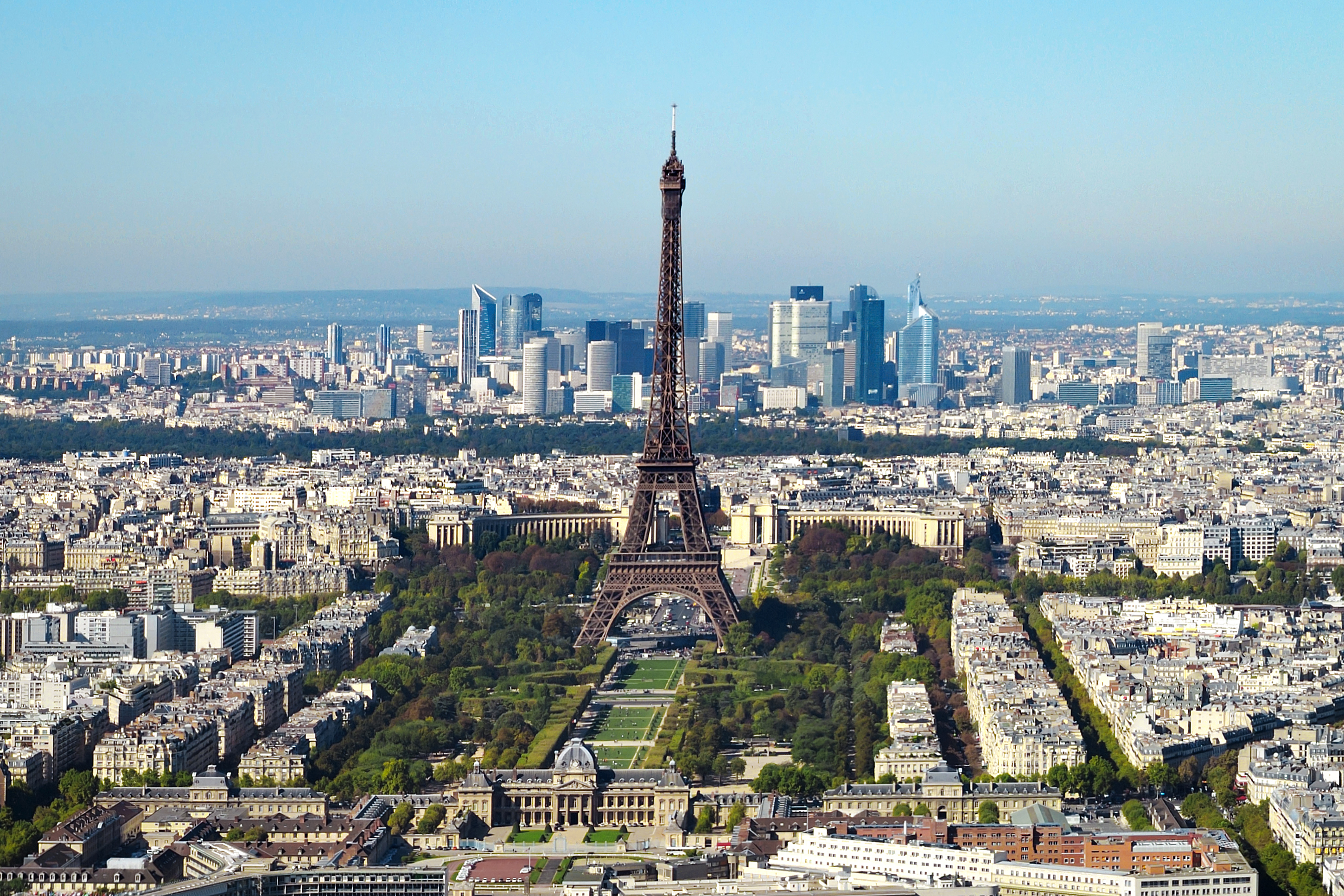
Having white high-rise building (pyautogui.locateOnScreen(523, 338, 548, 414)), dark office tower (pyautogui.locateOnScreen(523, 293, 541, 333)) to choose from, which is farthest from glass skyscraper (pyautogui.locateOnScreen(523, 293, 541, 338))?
white high-rise building (pyautogui.locateOnScreen(523, 338, 548, 414))

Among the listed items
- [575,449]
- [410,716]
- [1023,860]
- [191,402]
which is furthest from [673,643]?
[191,402]

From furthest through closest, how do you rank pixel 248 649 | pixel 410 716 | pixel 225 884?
pixel 248 649 < pixel 410 716 < pixel 225 884

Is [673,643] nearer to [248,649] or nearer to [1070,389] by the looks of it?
[248,649]

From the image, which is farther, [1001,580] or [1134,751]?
[1001,580]

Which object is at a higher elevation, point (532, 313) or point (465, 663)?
point (532, 313)

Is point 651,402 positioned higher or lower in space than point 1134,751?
higher

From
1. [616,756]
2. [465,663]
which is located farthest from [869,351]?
[616,756]

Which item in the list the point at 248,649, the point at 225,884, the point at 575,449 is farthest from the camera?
the point at 575,449

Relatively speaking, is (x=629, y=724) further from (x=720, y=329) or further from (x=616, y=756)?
(x=720, y=329)
